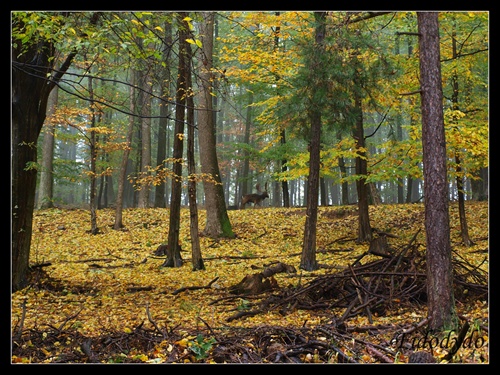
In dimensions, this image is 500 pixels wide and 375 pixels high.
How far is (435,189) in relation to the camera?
4.91m

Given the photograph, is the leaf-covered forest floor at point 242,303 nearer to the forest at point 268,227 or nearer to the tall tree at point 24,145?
the forest at point 268,227

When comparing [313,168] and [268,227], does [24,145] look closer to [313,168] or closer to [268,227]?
[313,168]

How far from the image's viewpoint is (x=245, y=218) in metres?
17.4

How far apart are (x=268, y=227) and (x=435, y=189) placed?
37.3 feet

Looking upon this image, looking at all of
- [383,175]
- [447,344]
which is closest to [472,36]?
[383,175]

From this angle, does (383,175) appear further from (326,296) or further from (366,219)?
(326,296)

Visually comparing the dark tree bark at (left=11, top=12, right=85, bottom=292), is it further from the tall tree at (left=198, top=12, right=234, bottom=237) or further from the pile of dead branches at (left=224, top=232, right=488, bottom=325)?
the tall tree at (left=198, top=12, right=234, bottom=237)

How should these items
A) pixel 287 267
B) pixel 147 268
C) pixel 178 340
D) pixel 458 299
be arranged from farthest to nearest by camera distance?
pixel 147 268 < pixel 287 267 < pixel 458 299 < pixel 178 340

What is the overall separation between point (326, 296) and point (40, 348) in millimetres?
4601

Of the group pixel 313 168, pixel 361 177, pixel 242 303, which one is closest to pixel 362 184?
pixel 361 177

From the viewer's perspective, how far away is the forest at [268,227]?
4.73 metres

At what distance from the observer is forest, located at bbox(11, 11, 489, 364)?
4730 mm

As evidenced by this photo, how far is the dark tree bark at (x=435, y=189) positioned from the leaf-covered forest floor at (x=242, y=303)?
28cm

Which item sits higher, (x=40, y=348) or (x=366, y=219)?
(x=366, y=219)
